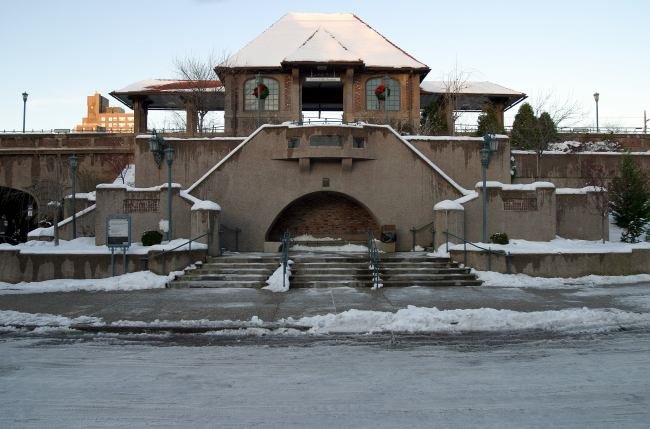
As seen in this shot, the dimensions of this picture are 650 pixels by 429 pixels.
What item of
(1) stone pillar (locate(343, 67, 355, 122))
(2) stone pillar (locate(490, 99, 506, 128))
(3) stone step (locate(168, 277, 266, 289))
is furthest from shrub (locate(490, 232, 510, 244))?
(2) stone pillar (locate(490, 99, 506, 128))

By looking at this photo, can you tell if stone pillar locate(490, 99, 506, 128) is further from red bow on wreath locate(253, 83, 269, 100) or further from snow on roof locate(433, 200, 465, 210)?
snow on roof locate(433, 200, 465, 210)

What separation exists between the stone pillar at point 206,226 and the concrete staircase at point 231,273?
0.69 m

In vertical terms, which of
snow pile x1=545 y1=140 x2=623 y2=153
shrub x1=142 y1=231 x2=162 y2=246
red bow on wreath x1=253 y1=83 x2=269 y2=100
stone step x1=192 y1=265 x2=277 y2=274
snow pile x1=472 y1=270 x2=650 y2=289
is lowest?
snow pile x1=472 y1=270 x2=650 y2=289

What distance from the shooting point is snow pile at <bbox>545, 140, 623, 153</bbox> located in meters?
31.8

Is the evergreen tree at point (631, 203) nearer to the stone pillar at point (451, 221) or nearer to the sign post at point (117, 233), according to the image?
the stone pillar at point (451, 221)

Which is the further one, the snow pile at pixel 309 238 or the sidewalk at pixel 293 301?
the snow pile at pixel 309 238

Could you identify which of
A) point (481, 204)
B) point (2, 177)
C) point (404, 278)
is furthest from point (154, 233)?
point (2, 177)

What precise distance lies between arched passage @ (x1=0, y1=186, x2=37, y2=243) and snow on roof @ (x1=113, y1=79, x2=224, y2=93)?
8.96m

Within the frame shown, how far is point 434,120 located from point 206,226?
19081 millimetres

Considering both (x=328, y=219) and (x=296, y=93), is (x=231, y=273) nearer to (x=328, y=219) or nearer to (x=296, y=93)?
(x=328, y=219)

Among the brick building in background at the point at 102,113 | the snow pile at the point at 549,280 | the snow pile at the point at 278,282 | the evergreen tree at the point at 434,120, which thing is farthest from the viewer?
the brick building in background at the point at 102,113

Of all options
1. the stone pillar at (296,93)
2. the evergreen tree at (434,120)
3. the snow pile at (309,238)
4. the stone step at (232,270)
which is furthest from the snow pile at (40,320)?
the stone pillar at (296,93)

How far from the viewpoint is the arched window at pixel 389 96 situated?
3525cm

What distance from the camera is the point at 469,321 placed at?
434 inches
